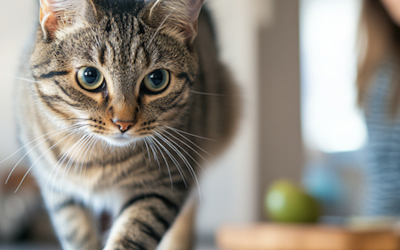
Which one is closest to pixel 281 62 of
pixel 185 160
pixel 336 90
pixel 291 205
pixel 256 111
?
pixel 256 111

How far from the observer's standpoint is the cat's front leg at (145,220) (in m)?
0.26

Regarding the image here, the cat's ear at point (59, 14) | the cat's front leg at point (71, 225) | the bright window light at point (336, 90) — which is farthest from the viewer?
the bright window light at point (336, 90)

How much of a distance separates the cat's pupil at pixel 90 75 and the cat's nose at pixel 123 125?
1.3 inches

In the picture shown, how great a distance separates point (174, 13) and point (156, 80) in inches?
1.7

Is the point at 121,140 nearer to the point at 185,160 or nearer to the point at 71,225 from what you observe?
the point at 185,160

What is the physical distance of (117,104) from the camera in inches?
8.8

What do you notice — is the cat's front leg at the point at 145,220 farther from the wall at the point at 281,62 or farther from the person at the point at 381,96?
the person at the point at 381,96

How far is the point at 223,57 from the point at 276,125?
0.66 m

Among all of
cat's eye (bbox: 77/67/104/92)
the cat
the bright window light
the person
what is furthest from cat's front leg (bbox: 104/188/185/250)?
Answer: the bright window light

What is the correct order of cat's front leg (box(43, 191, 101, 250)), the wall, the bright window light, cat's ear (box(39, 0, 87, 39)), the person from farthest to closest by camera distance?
the bright window light < the person < the wall < cat's front leg (box(43, 191, 101, 250)) < cat's ear (box(39, 0, 87, 39))

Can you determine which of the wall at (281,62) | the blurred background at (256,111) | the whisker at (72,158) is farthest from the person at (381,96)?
the whisker at (72,158)

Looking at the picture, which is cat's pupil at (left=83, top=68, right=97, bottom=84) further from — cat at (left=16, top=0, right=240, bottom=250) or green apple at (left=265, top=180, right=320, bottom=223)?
green apple at (left=265, top=180, right=320, bottom=223)

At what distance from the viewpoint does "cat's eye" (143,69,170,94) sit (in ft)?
0.70

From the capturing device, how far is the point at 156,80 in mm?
219
